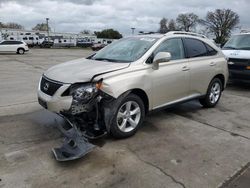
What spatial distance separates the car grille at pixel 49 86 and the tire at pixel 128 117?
3.22ft

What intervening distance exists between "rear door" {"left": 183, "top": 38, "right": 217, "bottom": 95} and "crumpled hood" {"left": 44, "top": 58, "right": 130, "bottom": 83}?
176 centimetres

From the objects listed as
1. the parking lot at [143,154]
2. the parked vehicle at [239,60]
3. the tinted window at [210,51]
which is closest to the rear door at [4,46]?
the parked vehicle at [239,60]

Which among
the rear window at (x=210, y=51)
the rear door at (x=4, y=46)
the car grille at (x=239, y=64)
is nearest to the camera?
the rear window at (x=210, y=51)

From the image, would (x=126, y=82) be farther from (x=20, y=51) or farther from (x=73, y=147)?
(x=20, y=51)

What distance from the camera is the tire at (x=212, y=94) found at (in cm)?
634

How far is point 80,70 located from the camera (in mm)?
4348

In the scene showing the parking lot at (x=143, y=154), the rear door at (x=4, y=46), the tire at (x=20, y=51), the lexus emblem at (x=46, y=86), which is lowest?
the tire at (x=20, y=51)

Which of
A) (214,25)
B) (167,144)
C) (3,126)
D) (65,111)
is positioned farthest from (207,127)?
(214,25)

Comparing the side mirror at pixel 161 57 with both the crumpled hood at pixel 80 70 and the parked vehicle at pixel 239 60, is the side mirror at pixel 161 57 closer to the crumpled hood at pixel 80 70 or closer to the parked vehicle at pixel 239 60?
the crumpled hood at pixel 80 70

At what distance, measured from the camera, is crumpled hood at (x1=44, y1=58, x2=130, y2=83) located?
4.09 meters

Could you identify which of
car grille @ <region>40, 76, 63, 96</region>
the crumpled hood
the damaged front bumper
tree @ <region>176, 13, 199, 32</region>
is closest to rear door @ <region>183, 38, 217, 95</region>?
the crumpled hood

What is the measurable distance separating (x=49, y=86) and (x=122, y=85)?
115cm

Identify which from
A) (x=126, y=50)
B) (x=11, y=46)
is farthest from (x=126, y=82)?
(x=11, y=46)

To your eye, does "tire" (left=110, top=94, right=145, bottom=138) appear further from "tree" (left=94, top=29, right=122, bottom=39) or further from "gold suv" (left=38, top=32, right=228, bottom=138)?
"tree" (left=94, top=29, right=122, bottom=39)
